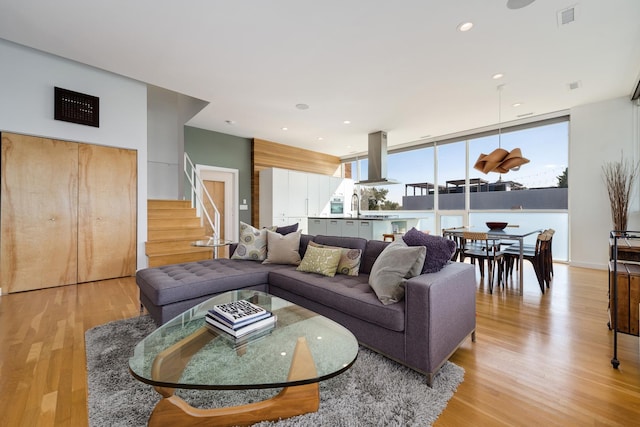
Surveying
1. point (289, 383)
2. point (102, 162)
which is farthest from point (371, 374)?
point (102, 162)

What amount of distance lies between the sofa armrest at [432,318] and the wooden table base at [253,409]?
0.66 metres

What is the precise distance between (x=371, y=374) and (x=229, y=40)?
3.44m

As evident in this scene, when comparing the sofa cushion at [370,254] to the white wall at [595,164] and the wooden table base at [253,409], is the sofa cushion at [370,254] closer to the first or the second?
the wooden table base at [253,409]

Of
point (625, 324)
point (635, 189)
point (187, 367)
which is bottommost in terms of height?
point (625, 324)

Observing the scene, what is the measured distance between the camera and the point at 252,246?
10.9 feet

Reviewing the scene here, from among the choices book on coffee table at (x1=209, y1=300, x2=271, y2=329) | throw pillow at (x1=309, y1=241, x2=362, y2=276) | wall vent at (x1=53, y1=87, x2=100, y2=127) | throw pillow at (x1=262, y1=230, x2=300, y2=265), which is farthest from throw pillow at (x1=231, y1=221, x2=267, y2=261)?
wall vent at (x1=53, y1=87, x2=100, y2=127)

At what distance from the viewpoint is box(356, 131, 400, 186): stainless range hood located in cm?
641

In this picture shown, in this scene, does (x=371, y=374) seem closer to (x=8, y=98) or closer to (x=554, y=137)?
(x=8, y=98)

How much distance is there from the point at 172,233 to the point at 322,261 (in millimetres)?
3699

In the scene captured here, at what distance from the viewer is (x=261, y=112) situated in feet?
17.0

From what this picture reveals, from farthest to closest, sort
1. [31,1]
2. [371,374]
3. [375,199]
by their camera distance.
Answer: [375,199] → [31,1] → [371,374]

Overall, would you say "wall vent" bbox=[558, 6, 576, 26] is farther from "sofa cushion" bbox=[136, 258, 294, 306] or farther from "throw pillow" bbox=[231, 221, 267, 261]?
"throw pillow" bbox=[231, 221, 267, 261]

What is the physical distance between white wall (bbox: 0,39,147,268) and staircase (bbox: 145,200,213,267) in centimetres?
23

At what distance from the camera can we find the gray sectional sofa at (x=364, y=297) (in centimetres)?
168
